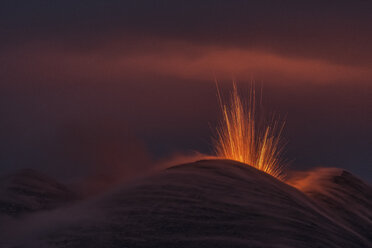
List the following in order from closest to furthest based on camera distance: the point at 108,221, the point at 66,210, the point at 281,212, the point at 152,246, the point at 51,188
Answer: the point at 152,246
the point at 108,221
the point at 281,212
the point at 66,210
the point at 51,188

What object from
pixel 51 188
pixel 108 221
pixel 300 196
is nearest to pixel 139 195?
pixel 108 221

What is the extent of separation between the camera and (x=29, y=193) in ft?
15.8

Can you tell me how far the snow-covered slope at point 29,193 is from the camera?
14.1ft

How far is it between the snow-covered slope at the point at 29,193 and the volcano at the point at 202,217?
1.03 feet

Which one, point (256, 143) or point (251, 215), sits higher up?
point (256, 143)

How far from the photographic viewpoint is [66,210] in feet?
13.1

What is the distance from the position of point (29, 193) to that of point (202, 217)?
2.22 m

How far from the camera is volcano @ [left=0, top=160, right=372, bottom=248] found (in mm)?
3098

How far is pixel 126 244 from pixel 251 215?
1.00m

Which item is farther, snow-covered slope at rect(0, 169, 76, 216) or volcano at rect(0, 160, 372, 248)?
snow-covered slope at rect(0, 169, 76, 216)

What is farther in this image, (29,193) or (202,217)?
(29,193)

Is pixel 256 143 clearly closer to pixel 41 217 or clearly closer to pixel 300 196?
pixel 300 196

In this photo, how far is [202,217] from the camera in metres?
3.39

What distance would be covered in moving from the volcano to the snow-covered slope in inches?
12.3
